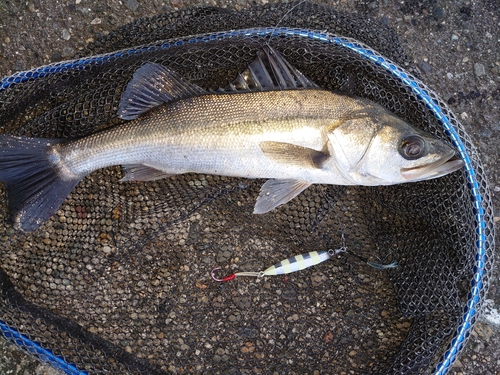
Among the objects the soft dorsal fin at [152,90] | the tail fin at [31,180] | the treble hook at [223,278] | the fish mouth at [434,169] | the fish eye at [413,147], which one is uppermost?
the soft dorsal fin at [152,90]

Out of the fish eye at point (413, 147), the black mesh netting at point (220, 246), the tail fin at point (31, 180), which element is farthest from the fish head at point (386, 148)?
the tail fin at point (31, 180)

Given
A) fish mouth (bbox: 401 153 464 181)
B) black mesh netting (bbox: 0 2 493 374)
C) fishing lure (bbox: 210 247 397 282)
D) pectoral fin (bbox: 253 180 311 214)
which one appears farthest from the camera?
fishing lure (bbox: 210 247 397 282)

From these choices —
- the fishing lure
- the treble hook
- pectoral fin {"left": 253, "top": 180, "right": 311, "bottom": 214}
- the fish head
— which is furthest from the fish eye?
the treble hook

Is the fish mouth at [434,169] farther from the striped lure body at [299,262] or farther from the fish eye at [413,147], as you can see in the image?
the striped lure body at [299,262]

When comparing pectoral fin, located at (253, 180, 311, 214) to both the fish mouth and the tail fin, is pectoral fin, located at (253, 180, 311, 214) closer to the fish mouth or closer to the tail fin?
the fish mouth

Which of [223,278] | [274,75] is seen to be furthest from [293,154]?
[223,278]

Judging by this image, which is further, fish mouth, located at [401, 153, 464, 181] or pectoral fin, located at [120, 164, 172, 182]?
pectoral fin, located at [120, 164, 172, 182]

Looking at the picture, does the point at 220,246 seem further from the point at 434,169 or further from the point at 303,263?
the point at 434,169
